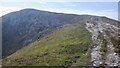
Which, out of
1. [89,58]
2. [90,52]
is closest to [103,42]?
[90,52]

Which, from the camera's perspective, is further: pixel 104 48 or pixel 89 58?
pixel 104 48

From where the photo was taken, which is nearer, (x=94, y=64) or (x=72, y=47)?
(x=94, y=64)

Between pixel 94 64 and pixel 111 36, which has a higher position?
pixel 111 36

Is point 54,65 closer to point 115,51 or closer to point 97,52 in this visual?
point 97,52

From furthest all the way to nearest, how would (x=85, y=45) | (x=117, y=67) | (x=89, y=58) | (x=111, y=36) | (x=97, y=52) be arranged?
(x=111, y=36) < (x=85, y=45) < (x=97, y=52) < (x=89, y=58) < (x=117, y=67)

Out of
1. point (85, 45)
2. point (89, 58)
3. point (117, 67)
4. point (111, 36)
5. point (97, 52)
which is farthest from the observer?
point (111, 36)

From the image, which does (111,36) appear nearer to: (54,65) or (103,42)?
(103,42)

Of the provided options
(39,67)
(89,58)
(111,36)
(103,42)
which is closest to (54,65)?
(39,67)

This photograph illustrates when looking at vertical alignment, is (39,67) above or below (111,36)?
below

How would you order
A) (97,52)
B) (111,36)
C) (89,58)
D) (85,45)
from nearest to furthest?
(89,58)
(97,52)
(85,45)
(111,36)
